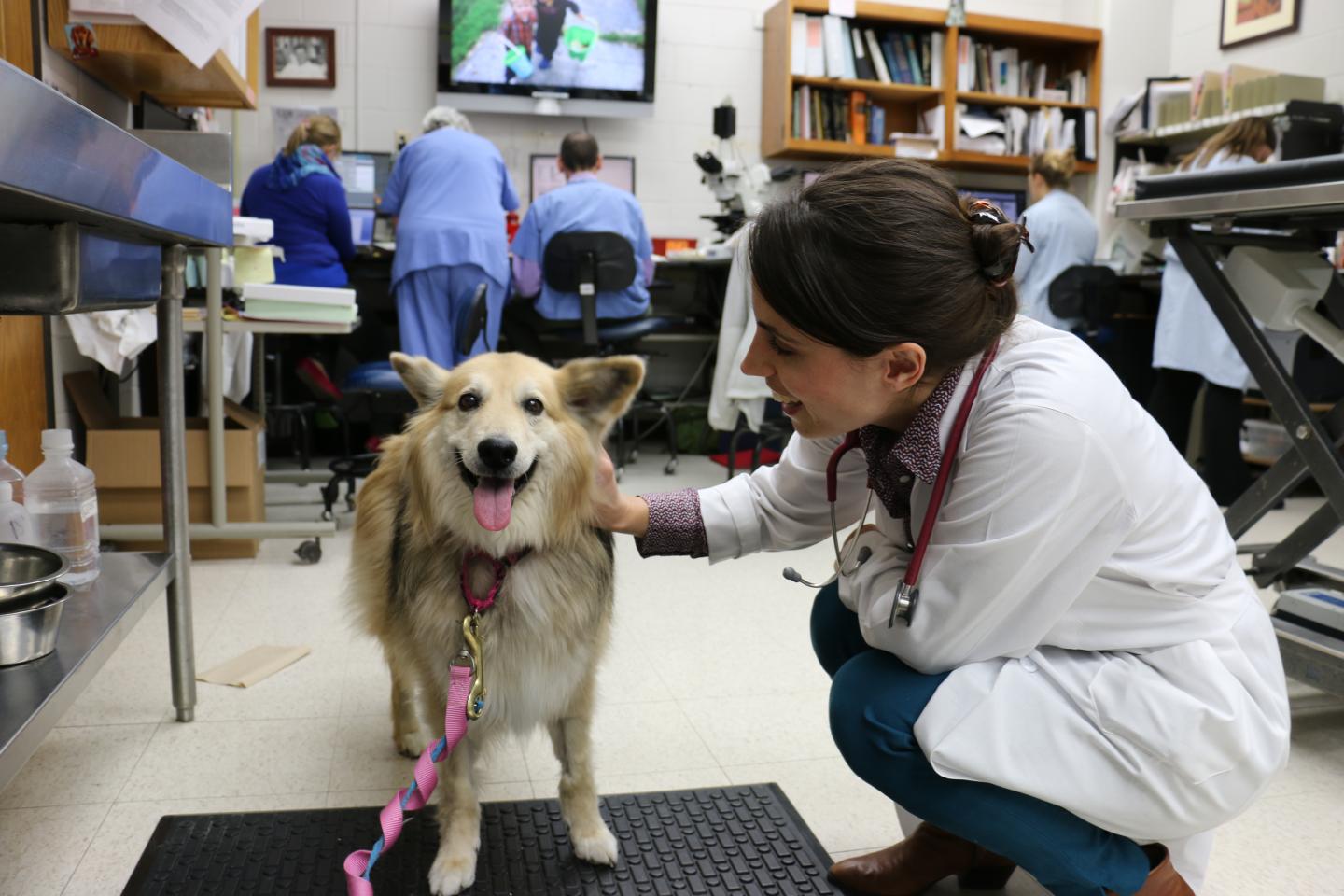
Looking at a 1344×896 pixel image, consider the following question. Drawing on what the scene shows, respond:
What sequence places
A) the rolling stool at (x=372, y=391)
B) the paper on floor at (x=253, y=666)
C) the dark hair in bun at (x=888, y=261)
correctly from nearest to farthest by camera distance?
the dark hair in bun at (x=888, y=261), the paper on floor at (x=253, y=666), the rolling stool at (x=372, y=391)

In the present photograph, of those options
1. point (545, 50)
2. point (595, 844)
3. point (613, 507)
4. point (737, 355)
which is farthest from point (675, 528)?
point (545, 50)

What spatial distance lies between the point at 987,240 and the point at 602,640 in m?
0.86

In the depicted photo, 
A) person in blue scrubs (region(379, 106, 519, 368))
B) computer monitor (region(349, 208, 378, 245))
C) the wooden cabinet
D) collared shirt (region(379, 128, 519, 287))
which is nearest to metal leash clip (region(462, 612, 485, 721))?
the wooden cabinet

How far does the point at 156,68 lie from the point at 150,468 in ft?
3.79

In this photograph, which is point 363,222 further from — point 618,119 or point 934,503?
point 934,503

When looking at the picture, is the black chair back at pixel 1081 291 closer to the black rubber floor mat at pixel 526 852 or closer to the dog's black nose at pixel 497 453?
the black rubber floor mat at pixel 526 852

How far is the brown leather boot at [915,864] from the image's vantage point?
4.53ft

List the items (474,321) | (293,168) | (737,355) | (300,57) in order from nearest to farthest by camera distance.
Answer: (474,321) < (737,355) < (293,168) < (300,57)

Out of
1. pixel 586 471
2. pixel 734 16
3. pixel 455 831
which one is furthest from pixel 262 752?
pixel 734 16

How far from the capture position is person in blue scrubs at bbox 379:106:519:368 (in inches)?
166

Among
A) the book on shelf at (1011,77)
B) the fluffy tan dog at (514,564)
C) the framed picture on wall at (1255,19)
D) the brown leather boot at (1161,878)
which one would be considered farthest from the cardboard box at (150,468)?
the framed picture on wall at (1255,19)

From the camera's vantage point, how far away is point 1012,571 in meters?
1.07

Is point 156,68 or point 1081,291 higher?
point 156,68

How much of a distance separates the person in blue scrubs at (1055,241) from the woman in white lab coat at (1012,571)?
358 cm
